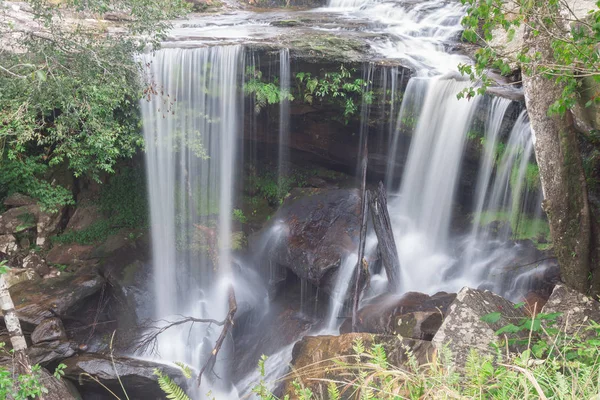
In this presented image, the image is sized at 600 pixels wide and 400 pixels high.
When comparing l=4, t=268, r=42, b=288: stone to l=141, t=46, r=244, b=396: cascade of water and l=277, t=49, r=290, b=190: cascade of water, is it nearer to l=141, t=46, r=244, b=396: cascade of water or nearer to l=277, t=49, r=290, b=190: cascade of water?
l=141, t=46, r=244, b=396: cascade of water

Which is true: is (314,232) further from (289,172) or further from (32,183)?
(32,183)

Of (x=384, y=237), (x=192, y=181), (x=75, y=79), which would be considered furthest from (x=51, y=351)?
(x=384, y=237)

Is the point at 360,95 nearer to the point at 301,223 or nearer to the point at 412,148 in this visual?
the point at 412,148

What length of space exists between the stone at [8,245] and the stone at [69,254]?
0.69 metres

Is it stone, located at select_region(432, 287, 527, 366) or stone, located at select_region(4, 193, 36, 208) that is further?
stone, located at select_region(4, 193, 36, 208)

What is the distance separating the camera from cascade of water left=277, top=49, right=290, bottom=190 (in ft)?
30.2

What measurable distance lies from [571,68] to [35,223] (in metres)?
10.4

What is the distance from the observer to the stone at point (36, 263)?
9.02 m

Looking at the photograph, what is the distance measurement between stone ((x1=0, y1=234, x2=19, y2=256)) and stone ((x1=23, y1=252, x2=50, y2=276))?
1.10 feet

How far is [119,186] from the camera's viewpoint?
34.2ft

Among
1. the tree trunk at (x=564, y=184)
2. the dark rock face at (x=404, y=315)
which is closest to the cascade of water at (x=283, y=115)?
the dark rock face at (x=404, y=315)

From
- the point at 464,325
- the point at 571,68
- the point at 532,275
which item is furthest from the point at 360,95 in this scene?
the point at 464,325

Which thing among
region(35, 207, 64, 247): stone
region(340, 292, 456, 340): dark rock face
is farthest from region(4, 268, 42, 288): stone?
region(340, 292, 456, 340): dark rock face

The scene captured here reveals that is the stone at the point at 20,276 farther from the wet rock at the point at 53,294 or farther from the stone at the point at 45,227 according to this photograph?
the stone at the point at 45,227
